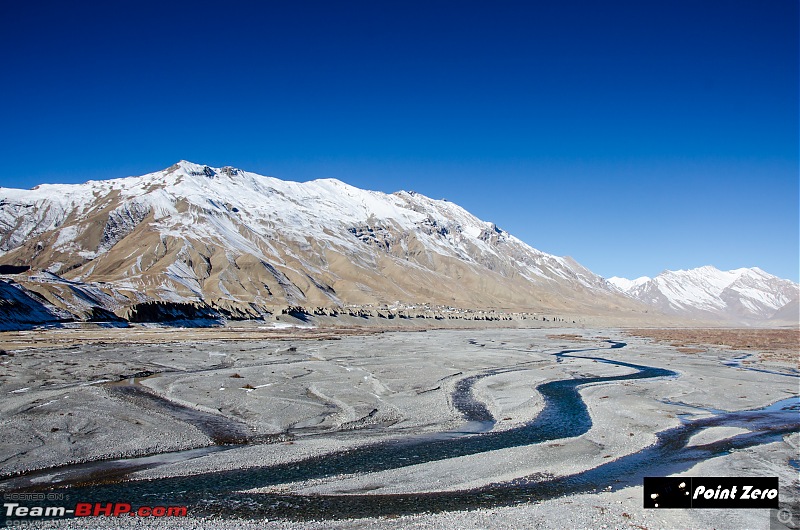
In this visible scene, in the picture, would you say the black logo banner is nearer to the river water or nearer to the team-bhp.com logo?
the river water

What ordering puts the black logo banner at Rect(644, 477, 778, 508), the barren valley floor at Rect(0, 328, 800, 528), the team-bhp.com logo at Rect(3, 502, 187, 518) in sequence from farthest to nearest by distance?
the black logo banner at Rect(644, 477, 778, 508) < the barren valley floor at Rect(0, 328, 800, 528) < the team-bhp.com logo at Rect(3, 502, 187, 518)

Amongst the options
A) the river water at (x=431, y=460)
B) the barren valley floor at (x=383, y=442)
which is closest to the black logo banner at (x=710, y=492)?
the barren valley floor at (x=383, y=442)

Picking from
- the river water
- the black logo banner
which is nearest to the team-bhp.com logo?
the river water

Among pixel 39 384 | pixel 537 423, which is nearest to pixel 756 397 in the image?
pixel 537 423

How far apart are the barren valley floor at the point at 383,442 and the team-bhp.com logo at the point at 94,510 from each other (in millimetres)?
399

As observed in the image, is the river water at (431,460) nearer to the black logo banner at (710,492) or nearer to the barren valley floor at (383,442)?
the barren valley floor at (383,442)

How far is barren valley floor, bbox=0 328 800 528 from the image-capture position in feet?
47.6

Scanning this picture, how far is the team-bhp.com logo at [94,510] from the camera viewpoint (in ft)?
44.6

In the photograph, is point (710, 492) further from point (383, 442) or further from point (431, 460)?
point (383, 442)

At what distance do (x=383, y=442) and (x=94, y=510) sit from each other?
11101mm

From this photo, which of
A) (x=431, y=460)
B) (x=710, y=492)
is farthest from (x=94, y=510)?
(x=710, y=492)

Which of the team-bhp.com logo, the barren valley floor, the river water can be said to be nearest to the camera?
the team-bhp.com logo

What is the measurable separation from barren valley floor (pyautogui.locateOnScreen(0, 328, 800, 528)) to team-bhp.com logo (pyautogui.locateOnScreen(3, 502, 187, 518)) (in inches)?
15.7

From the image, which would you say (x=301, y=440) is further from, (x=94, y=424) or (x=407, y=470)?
(x=94, y=424)
